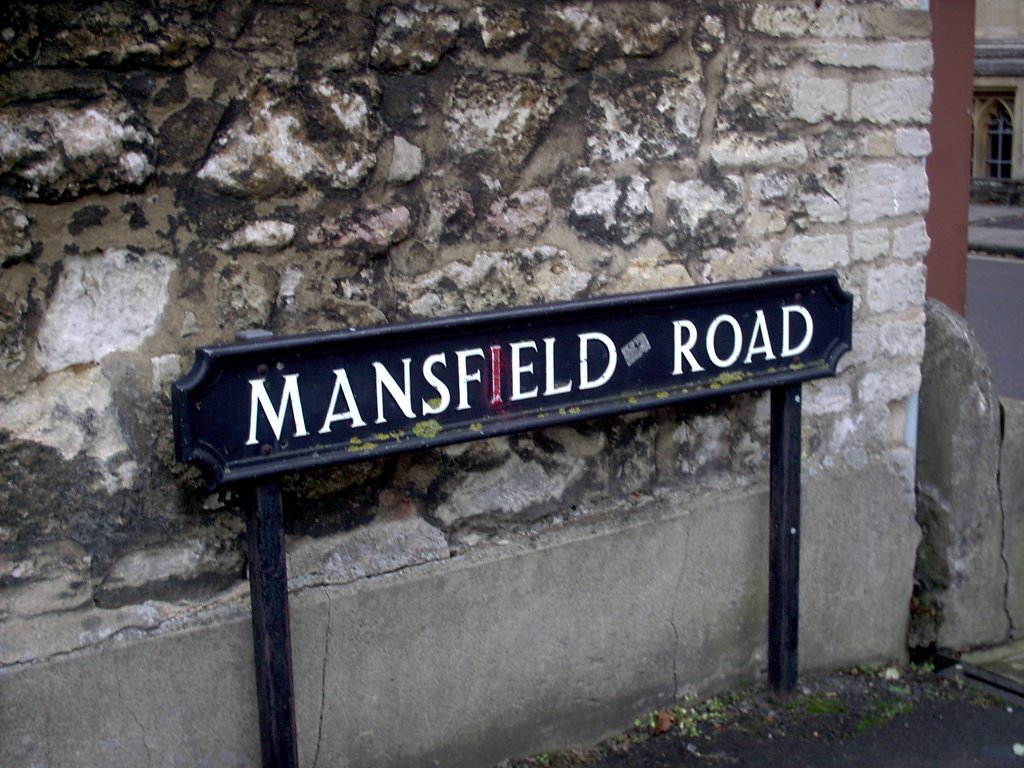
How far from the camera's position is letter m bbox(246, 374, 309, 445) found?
2.46m

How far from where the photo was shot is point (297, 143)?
2637mm

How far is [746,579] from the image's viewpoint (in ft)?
11.9

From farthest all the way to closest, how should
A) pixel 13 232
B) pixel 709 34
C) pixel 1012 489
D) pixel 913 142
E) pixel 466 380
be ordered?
pixel 1012 489 → pixel 913 142 → pixel 709 34 → pixel 466 380 → pixel 13 232

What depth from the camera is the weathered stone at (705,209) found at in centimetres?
329

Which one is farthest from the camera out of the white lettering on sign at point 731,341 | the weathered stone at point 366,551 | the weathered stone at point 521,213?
the white lettering on sign at point 731,341

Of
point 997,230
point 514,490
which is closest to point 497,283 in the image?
point 514,490

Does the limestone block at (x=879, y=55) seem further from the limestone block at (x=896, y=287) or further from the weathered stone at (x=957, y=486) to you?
the weathered stone at (x=957, y=486)

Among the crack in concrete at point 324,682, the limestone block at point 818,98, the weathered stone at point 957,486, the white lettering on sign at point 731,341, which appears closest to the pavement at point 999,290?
the weathered stone at point 957,486

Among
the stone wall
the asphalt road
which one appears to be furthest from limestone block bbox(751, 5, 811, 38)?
the asphalt road

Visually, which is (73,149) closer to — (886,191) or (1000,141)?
(886,191)

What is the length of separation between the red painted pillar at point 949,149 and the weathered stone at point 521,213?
181cm

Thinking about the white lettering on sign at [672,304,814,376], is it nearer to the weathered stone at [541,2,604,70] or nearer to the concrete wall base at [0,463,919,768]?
the concrete wall base at [0,463,919,768]

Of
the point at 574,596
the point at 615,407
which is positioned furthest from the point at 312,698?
the point at 615,407

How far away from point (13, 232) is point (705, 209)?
1.80 meters
